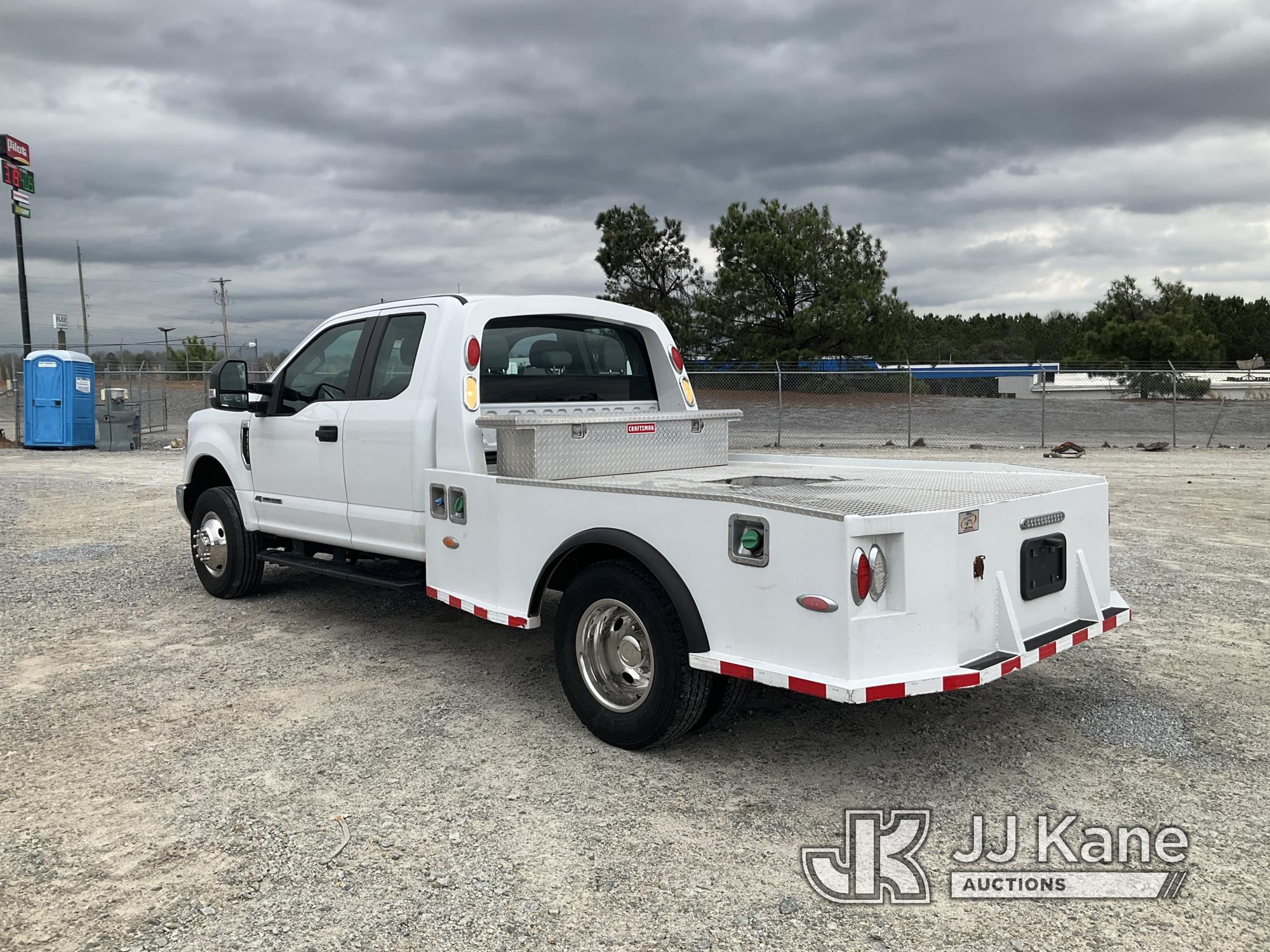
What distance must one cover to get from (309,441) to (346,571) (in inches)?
36.8

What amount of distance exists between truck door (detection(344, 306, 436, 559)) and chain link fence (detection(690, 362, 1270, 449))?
18601mm

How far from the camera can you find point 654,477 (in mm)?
→ 5266

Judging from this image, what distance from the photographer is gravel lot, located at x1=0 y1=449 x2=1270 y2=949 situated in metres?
3.08

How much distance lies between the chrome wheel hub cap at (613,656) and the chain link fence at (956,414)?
19.9m

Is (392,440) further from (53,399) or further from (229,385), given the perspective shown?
(53,399)

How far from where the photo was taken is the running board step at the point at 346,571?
5.64 m

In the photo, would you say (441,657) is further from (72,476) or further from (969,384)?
(969,384)

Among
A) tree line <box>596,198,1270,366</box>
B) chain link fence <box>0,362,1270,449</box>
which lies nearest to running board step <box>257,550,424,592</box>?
chain link fence <box>0,362,1270,449</box>

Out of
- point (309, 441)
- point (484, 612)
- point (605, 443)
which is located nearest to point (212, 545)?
point (309, 441)

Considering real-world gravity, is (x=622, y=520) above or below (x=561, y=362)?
below

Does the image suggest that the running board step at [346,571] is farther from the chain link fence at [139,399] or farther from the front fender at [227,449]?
the chain link fence at [139,399]

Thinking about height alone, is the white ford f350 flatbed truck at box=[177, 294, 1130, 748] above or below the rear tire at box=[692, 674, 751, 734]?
above

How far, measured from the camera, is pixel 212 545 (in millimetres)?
7488

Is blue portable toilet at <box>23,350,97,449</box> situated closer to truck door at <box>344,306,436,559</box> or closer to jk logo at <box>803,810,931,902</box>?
truck door at <box>344,306,436,559</box>
